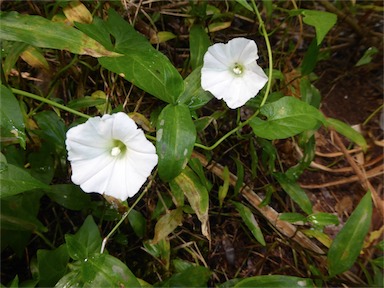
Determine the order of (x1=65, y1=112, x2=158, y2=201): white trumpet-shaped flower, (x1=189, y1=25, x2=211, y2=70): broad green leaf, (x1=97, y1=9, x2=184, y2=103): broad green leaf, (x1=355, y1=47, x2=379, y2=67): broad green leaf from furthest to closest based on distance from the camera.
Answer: (x1=355, y1=47, x2=379, y2=67): broad green leaf → (x1=189, y1=25, x2=211, y2=70): broad green leaf → (x1=97, y1=9, x2=184, y2=103): broad green leaf → (x1=65, y1=112, x2=158, y2=201): white trumpet-shaped flower

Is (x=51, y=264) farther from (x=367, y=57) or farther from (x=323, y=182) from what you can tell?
(x=367, y=57)

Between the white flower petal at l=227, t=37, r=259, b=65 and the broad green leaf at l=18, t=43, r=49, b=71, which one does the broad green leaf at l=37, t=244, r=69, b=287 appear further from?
the white flower petal at l=227, t=37, r=259, b=65

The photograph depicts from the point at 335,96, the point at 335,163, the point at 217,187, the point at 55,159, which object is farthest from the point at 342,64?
the point at 55,159

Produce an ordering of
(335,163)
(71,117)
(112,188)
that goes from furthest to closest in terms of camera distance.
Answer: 1. (335,163)
2. (71,117)
3. (112,188)

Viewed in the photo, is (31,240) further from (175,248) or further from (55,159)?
(175,248)

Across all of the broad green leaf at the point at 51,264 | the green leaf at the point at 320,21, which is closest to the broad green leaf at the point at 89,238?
the broad green leaf at the point at 51,264

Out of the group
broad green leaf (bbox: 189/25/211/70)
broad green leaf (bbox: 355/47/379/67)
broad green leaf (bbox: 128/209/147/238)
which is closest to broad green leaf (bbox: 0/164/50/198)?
broad green leaf (bbox: 128/209/147/238)
